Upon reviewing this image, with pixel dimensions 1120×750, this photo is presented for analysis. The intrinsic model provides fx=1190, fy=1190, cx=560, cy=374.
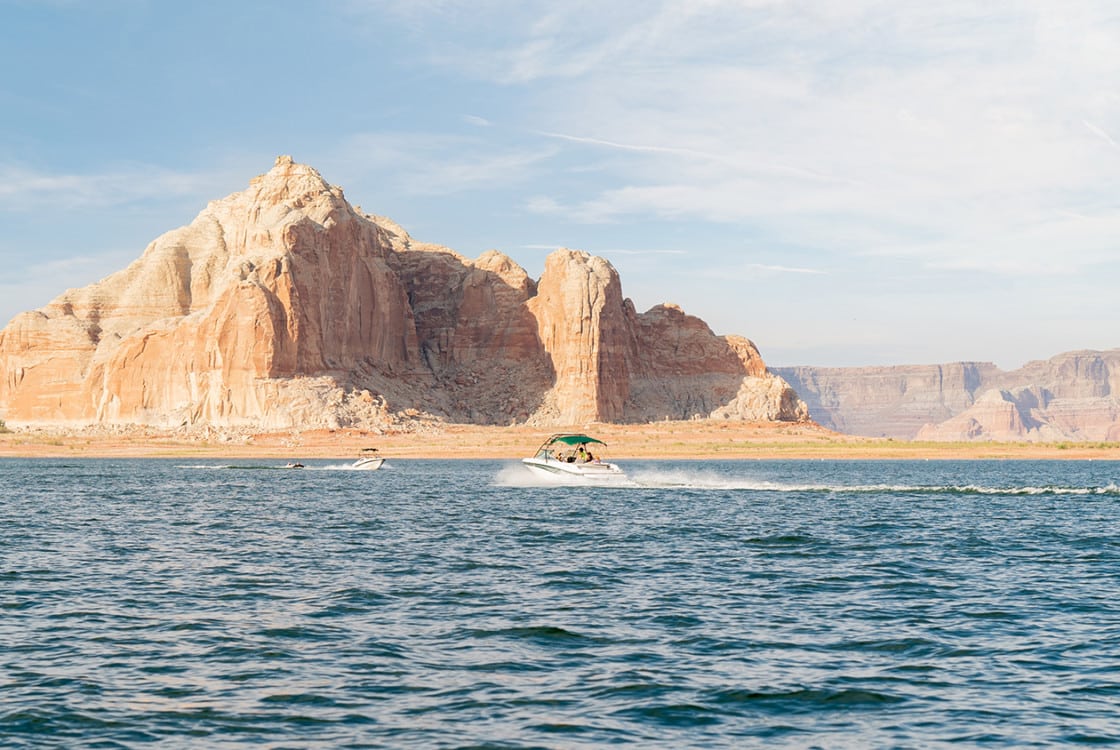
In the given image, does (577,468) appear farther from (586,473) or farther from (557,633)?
(557,633)

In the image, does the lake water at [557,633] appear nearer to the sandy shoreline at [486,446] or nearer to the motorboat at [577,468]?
the motorboat at [577,468]

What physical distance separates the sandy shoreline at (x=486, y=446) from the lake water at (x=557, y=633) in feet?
314

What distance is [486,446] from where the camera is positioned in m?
157

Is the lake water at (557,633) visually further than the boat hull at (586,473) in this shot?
No

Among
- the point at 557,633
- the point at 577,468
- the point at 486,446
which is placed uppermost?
the point at 486,446

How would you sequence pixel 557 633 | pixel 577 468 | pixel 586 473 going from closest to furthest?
pixel 557 633, pixel 586 473, pixel 577 468

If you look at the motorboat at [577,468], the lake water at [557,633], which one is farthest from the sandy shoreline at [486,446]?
the lake water at [557,633]

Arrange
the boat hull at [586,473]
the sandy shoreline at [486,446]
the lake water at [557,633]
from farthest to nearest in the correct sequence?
the sandy shoreline at [486,446] → the boat hull at [586,473] → the lake water at [557,633]

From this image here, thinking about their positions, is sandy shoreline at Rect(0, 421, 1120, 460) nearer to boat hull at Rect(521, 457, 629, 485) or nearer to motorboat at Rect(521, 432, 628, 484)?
motorboat at Rect(521, 432, 628, 484)

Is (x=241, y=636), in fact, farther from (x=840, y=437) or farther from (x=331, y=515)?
(x=840, y=437)

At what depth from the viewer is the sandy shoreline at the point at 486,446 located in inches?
5782

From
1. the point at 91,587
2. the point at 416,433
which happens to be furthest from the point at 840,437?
the point at 91,587

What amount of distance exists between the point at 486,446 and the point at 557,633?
13299 centimetres

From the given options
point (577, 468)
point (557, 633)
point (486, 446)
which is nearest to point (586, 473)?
point (577, 468)
